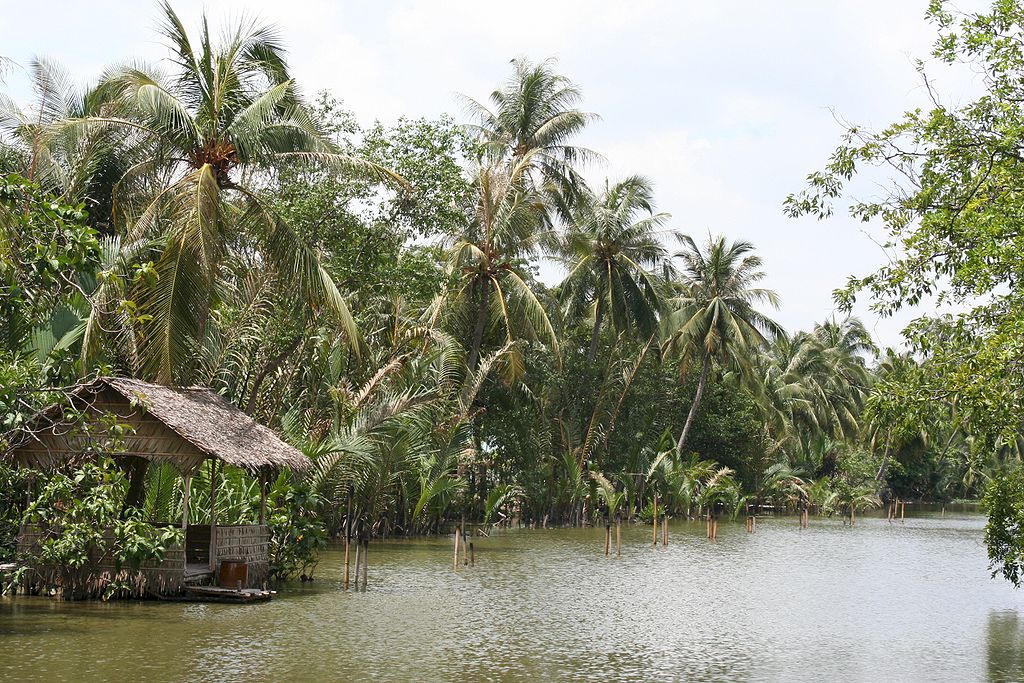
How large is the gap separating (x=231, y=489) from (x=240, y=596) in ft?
10.1

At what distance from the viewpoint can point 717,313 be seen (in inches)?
1623

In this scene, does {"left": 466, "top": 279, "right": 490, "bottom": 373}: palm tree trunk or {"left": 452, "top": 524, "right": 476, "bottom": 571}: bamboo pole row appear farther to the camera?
{"left": 466, "top": 279, "right": 490, "bottom": 373}: palm tree trunk

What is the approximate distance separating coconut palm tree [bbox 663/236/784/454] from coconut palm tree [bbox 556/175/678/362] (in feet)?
11.8

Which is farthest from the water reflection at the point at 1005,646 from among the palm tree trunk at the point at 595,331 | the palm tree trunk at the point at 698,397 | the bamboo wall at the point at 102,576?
the palm tree trunk at the point at 698,397

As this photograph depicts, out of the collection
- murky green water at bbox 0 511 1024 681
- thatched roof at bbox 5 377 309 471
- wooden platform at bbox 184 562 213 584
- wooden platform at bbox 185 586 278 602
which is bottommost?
murky green water at bbox 0 511 1024 681

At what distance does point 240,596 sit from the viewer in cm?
1524

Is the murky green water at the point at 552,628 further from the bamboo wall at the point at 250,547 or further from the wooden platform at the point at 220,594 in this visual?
the bamboo wall at the point at 250,547

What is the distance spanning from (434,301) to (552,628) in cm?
1707

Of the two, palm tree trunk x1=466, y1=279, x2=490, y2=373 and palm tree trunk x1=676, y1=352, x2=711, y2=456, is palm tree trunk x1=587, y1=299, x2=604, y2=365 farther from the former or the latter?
palm tree trunk x1=466, y1=279, x2=490, y2=373

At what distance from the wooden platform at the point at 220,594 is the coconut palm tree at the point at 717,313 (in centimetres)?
2686

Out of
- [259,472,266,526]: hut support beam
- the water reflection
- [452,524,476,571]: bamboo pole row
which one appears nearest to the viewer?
the water reflection

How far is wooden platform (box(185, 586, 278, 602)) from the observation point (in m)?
15.2

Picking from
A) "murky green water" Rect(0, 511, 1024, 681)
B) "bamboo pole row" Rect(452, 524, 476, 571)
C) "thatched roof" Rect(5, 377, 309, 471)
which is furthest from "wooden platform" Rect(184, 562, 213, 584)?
"bamboo pole row" Rect(452, 524, 476, 571)

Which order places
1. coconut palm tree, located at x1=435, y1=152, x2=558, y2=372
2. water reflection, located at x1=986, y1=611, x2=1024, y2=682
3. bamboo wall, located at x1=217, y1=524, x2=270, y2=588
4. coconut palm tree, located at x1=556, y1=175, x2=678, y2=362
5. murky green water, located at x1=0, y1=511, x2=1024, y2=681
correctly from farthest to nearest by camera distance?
1. coconut palm tree, located at x1=556, y1=175, x2=678, y2=362
2. coconut palm tree, located at x1=435, y1=152, x2=558, y2=372
3. bamboo wall, located at x1=217, y1=524, x2=270, y2=588
4. water reflection, located at x1=986, y1=611, x2=1024, y2=682
5. murky green water, located at x1=0, y1=511, x2=1024, y2=681
